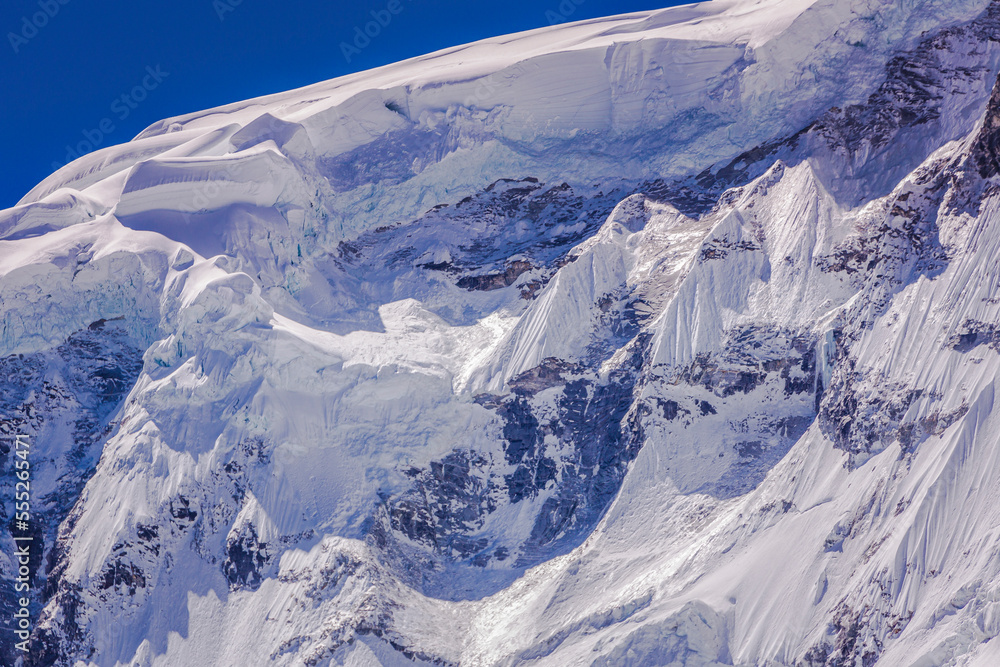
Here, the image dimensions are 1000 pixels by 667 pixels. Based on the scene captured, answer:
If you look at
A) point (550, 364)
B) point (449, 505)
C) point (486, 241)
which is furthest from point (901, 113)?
point (449, 505)

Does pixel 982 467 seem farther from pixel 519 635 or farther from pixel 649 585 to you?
pixel 519 635

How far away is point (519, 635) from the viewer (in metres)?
45.8

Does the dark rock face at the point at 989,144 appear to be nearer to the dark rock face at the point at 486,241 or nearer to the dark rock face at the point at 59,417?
the dark rock face at the point at 486,241

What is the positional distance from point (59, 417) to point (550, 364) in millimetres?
28929

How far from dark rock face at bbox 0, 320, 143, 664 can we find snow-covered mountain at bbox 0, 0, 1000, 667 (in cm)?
20

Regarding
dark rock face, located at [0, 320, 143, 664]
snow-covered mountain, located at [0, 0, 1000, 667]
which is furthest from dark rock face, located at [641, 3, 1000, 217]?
dark rock face, located at [0, 320, 143, 664]

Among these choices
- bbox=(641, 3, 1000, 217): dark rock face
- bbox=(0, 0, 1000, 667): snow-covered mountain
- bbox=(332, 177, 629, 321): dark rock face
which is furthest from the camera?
bbox=(332, 177, 629, 321): dark rock face

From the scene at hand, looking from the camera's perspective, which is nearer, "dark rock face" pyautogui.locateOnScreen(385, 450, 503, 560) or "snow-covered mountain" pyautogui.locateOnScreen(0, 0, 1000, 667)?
"snow-covered mountain" pyautogui.locateOnScreen(0, 0, 1000, 667)

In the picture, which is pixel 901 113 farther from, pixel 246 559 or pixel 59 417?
pixel 59 417

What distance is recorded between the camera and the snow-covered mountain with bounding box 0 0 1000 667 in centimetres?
4228

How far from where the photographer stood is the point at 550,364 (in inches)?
2093

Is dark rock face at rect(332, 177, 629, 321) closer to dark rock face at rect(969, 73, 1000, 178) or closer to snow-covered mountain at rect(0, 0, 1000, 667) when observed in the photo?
snow-covered mountain at rect(0, 0, 1000, 667)

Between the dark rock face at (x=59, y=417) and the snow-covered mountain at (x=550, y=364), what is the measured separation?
0.67 ft

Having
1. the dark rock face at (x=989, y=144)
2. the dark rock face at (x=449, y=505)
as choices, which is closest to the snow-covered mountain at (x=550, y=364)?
the dark rock face at (x=449, y=505)
